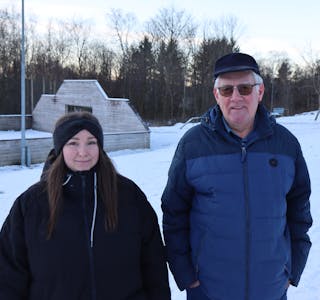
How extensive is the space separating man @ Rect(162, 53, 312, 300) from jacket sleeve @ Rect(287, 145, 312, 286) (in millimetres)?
39

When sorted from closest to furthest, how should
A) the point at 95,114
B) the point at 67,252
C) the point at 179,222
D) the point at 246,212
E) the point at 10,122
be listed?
the point at 67,252 < the point at 246,212 < the point at 179,222 < the point at 95,114 < the point at 10,122

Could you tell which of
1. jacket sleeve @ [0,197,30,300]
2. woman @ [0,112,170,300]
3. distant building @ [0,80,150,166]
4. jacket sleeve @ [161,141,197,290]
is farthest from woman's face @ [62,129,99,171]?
distant building @ [0,80,150,166]

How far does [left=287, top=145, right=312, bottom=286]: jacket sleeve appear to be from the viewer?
2.43m

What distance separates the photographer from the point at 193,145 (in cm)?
231

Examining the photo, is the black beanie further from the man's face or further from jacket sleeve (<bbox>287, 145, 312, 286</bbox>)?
jacket sleeve (<bbox>287, 145, 312, 286</bbox>)

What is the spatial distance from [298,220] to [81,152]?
135 cm

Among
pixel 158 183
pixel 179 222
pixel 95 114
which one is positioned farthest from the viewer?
pixel 95 114

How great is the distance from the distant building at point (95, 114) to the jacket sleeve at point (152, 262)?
52.1ft

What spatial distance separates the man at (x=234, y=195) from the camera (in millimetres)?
2199

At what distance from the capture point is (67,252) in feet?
6.83

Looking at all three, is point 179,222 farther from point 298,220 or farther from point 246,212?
point 298,220

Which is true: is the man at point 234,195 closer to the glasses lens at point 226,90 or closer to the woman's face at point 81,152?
the glasses lens at point 226,90

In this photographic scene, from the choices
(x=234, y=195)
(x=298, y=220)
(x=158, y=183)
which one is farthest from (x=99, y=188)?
(x=158, y=183)

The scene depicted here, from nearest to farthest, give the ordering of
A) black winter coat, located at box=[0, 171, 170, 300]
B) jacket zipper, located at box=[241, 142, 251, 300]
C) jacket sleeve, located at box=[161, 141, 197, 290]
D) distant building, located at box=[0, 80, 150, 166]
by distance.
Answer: black winter coat, located at box=[0, 171, 170, 300]
jacket zipper, located at box=[241, 142, 251, 300]
jacket sleeve, located at box=[161, 141, 197, 290]
distant building, located at box=[0, 80, 150, 166]
